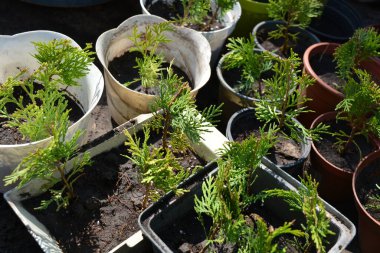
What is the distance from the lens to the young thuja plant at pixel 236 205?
4.83ft

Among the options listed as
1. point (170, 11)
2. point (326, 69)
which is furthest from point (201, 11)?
point (326, 69)

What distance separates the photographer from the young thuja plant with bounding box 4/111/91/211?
63.2 inches

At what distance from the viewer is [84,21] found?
332 cm

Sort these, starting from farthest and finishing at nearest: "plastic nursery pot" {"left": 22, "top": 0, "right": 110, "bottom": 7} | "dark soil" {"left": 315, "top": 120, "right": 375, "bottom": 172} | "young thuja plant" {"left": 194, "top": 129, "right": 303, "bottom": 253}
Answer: "plastic nursery pot" {"left": 22, "top": 0, "right": 110, "bottom": 7}, "dark soil" {"left": 315, "top": 120, "right": 375, "bottom": 172}, "young thuja plant" {"left": 194, "top": 129, "right": 303, "bottom": 253}

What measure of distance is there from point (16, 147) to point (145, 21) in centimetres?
111

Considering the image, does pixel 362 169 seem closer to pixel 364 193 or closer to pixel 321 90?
pixel 364 193

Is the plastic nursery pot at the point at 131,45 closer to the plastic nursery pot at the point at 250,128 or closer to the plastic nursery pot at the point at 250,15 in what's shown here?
the plastic nursery pot at the point at 250,128

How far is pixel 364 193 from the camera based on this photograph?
2322 mm

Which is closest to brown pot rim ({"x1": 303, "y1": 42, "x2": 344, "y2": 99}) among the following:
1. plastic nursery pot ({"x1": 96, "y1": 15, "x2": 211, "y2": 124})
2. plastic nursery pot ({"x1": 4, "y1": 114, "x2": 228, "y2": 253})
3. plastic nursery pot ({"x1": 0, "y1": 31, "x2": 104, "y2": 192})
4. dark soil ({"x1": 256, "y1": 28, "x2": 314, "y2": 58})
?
dark soil ({"x1": 256, "y1": 28, "x2": 314, "y2": 58})

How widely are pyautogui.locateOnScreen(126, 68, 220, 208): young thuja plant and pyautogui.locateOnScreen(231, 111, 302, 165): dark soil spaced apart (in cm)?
42

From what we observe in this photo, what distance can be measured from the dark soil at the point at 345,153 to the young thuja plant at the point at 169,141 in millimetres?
898

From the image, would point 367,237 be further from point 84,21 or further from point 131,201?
point 84,21

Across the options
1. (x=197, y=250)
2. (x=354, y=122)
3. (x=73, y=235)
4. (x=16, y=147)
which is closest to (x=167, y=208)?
(x=197, y=250)

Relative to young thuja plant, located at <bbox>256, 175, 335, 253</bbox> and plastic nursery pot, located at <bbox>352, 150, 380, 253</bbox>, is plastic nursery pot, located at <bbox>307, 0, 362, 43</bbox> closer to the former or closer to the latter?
plastic nursery pot, located at <bbox>352, 150, 380, 253</bbox>
